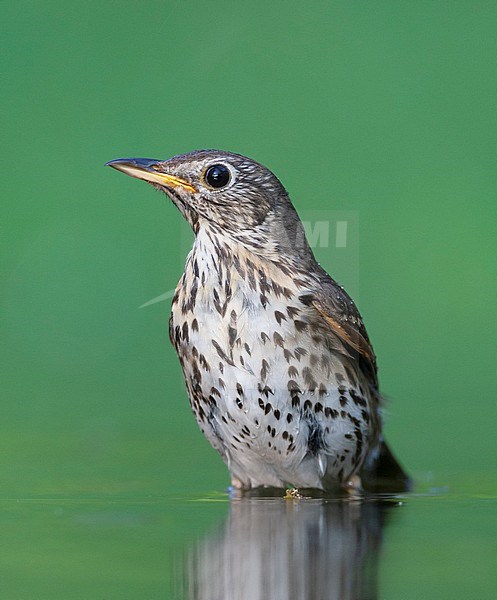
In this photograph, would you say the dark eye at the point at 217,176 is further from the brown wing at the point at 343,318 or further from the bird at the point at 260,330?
the brown wing at the point at 343,318

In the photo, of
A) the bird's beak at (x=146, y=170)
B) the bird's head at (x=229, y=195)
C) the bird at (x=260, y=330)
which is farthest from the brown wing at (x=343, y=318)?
the bird's beak at (x=146, y=170)

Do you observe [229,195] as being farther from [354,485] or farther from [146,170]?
[354,485]

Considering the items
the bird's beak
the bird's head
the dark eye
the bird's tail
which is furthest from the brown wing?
the bird's beak

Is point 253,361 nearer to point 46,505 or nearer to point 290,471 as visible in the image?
point 290,471

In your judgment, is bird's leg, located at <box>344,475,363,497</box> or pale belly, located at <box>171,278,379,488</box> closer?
pale belly, located at <box>171,278,379,488</box>

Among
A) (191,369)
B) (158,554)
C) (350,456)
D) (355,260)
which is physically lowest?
(158,554)

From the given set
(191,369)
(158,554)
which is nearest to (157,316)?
(191,369)

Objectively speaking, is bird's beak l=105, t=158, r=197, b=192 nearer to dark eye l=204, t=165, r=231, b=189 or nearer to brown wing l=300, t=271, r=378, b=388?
dark eye l=204, t=165, r=231, b=189

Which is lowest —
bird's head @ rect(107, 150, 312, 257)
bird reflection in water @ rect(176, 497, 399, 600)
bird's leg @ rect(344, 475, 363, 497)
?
bird reflection in water @ rect(176, 497, 399, 600)
